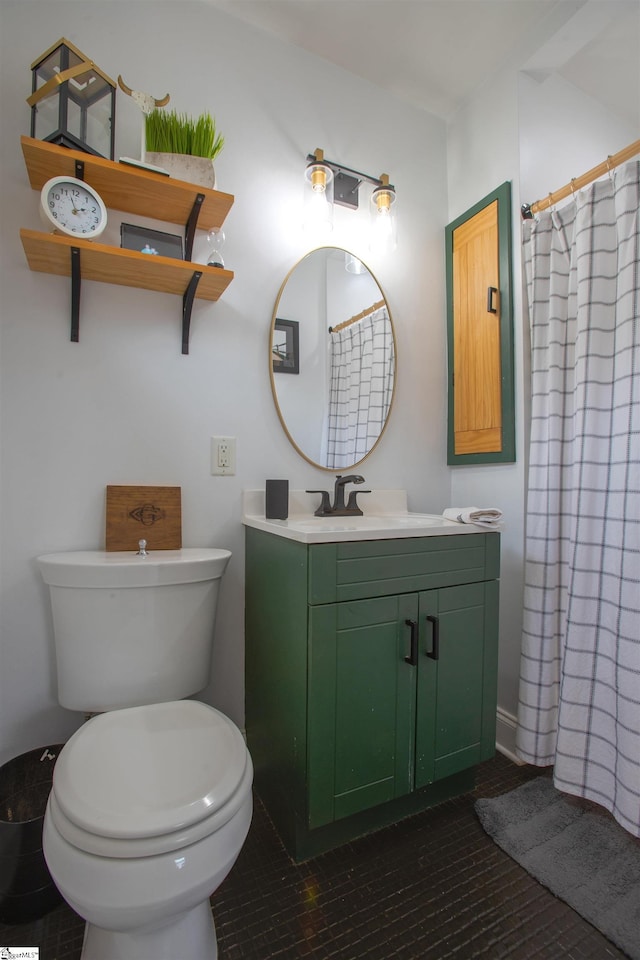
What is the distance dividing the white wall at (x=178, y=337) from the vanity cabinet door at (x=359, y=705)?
0.52 metres

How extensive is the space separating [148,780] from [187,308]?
126 centimetres

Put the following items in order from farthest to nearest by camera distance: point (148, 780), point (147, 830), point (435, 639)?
point (435, 639)
point (148, 780)
point (147, 830)

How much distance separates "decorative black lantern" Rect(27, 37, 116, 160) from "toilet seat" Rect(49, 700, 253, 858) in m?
1.46

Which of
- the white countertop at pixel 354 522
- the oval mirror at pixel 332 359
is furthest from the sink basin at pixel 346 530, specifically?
the oval mirror at pixel 332 359

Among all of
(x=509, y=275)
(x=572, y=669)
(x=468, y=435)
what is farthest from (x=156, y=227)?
(x=572, y=669)

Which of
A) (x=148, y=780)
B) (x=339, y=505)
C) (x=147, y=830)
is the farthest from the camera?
(x=339, y=505)

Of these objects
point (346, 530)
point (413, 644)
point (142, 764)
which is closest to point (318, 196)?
point (346, 530)

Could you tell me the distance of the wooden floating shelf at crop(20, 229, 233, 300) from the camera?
1128mm

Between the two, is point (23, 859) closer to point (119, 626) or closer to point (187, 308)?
point (119, 626)

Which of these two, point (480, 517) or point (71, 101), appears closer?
point (71, 101)

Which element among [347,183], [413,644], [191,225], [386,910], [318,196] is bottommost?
[386,910]

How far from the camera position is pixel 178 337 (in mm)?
1439

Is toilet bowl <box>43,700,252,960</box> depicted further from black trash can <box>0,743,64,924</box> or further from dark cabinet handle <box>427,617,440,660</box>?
dark cabinet handle <box>427,617,440,660</box>

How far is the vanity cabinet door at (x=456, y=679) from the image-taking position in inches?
49.0
